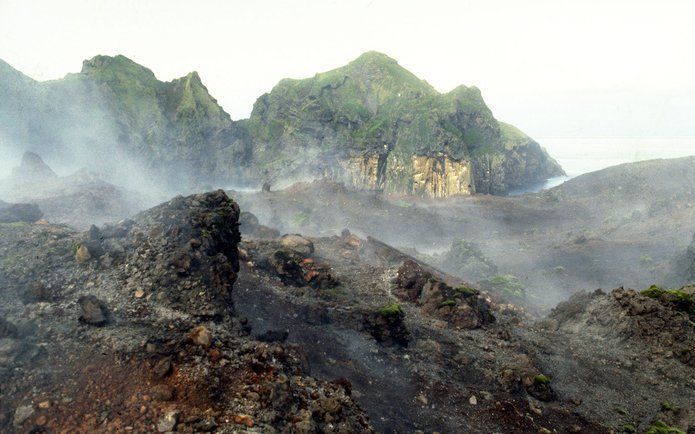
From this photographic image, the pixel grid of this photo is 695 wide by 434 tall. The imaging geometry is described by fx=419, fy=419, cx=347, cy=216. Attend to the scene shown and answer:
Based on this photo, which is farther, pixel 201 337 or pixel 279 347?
pixel 279 347

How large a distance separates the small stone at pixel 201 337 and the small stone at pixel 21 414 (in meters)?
3.56

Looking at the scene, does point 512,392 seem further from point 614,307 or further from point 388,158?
point 388,158

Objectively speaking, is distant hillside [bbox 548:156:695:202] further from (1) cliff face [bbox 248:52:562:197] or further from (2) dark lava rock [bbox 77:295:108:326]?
(2) dark lava rock [bbox 77:295:108:326]

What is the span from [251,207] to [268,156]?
46.8 metres

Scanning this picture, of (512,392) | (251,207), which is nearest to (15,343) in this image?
(512,392)

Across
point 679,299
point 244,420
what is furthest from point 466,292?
point 244,420

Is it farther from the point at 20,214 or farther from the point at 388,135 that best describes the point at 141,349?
the point at 388,135

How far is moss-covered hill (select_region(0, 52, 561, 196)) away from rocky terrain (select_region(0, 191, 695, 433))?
63.7m

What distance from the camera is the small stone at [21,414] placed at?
877 centimetres

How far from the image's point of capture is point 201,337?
11344mm

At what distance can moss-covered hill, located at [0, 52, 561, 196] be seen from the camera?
80438mm

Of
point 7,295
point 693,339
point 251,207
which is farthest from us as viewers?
point 251,207

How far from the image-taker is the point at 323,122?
9875 centimetres

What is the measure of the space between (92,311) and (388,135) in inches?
3346
